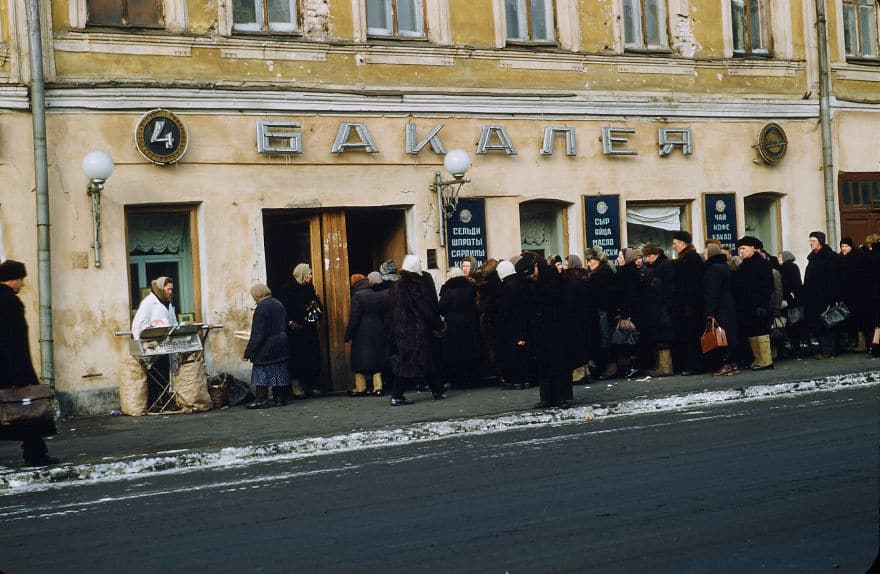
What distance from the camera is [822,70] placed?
25000mm

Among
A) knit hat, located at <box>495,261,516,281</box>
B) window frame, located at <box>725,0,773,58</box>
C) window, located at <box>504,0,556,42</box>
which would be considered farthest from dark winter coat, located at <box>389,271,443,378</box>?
window frame, located at <box>725,0,773,58</box>

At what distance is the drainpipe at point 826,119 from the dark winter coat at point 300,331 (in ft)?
36.5

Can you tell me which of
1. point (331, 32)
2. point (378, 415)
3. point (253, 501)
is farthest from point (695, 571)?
point (331, 32)

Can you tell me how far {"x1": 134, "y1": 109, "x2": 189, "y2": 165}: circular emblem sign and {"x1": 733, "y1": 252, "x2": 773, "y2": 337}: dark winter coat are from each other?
8.13 m

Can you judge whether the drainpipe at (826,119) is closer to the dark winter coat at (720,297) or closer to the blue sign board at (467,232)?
the dark winter coat at (720,297)

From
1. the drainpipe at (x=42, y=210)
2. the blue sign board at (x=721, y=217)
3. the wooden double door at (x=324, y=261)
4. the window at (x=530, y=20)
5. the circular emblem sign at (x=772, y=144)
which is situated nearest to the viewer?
the drainpipe at (x=42, y=210)

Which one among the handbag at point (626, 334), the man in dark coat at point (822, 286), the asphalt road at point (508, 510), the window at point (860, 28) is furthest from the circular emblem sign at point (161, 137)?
the window at point (860, 28)

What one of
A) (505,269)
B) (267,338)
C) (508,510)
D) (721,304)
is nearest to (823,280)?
(721,304)

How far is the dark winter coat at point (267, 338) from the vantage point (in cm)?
1744

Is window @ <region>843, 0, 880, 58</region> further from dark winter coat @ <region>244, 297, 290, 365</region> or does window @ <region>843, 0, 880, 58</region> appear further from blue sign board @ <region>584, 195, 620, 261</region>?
dark winter coat @ <region>244, 297, 290, 365</region>

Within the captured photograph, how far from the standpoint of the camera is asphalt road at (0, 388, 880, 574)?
7246 mm

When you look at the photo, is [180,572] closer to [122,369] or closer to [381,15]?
[122,369]

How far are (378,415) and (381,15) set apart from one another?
7505mm

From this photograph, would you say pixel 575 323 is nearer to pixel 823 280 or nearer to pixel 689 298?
pixel 689 298
